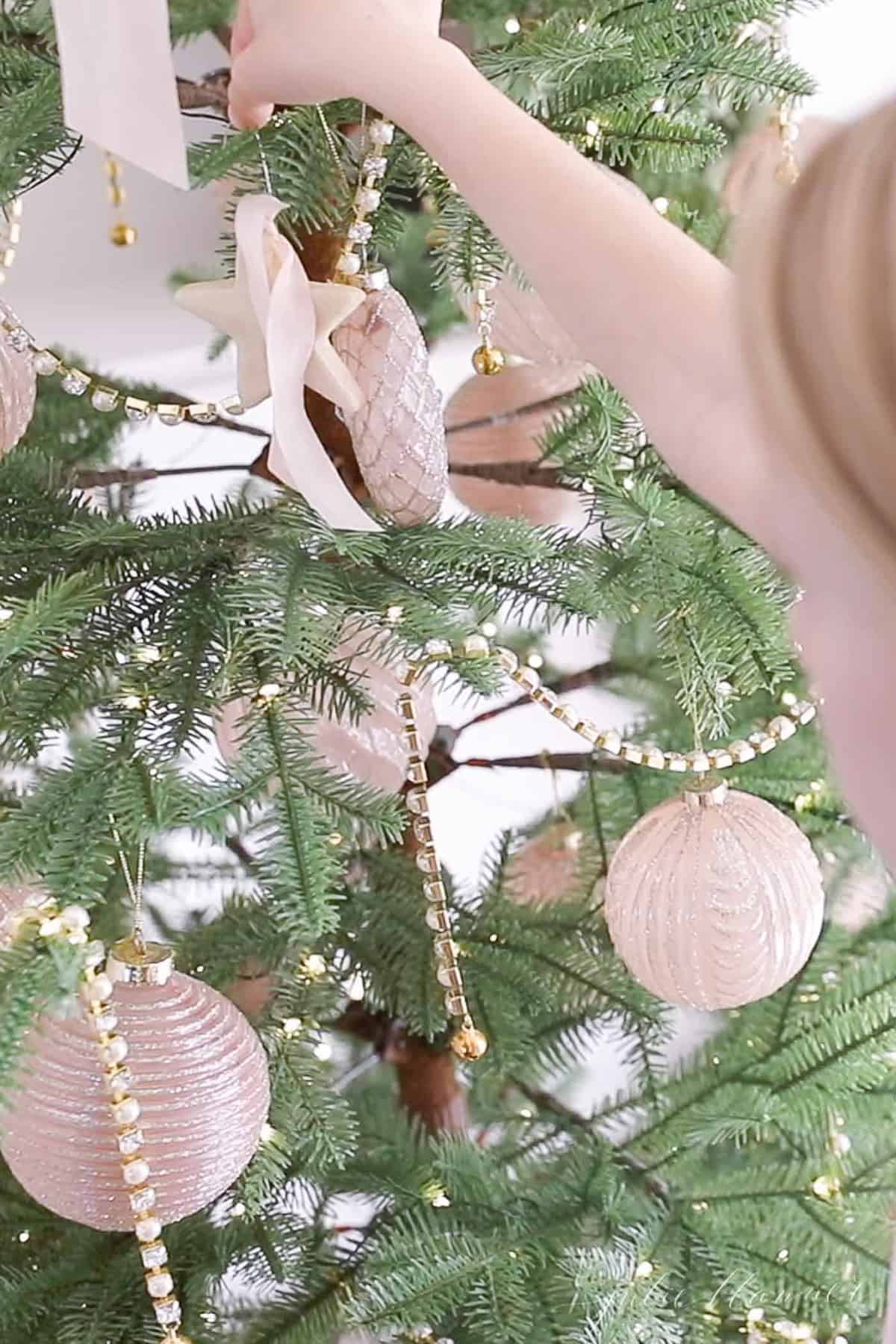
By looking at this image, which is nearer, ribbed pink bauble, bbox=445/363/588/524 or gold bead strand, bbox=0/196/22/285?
gold bead strand, bbox=0/196/22/285

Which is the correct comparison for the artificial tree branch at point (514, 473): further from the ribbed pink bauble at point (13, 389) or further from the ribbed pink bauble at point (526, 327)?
the ribbed pink bauble at point (13, 389)

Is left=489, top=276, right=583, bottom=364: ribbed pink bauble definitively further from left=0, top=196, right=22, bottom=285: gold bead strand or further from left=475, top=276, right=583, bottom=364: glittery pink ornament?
left=0, top=196, right=22, bottom=285: gold bead strand

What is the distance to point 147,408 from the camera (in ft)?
1.86

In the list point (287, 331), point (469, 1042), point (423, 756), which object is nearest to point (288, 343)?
point (287, 331)

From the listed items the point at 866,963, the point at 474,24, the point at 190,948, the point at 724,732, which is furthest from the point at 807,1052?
the point at 474,24

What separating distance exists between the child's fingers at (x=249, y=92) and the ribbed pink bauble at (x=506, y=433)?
0.39m

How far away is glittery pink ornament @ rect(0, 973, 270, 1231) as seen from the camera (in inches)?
21.1

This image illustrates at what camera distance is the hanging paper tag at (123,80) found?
0.43 m

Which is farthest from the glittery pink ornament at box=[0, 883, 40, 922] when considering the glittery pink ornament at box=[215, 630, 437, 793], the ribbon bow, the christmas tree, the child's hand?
the child's hand

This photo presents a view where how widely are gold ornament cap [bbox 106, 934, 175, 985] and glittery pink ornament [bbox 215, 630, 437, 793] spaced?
4.0 inches

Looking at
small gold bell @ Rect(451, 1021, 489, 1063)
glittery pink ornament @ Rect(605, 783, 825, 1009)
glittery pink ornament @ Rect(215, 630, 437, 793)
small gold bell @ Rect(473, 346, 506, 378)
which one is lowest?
small gold bell @ Rect(451, 1021, 489, 1063)

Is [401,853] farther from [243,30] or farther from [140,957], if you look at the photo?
[243,30]

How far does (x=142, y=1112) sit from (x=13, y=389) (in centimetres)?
30

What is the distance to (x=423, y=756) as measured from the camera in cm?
61
